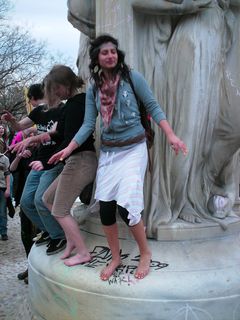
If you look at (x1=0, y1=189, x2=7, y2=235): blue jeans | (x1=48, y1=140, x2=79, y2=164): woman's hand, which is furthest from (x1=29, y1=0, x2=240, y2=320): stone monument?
(x1=0, y1=189, x2=7, y2=235): blue jeans

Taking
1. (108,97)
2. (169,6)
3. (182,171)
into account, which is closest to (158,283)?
(182,171)

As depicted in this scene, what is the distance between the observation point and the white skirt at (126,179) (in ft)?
11.1

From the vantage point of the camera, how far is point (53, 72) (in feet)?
13.2

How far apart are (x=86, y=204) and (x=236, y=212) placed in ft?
4.27

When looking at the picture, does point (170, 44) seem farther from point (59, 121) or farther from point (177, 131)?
point (59, 121)

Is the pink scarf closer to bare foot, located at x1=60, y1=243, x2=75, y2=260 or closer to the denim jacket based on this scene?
the denim jacket

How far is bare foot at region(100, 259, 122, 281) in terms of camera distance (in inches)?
139

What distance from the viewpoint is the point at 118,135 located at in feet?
11.6

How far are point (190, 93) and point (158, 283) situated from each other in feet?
4.71

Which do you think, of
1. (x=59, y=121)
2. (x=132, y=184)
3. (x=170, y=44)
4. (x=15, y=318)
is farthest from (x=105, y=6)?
(x=15, y=318)

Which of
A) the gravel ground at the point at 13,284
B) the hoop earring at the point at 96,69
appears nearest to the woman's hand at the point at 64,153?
the hoop earring at the point at 96,69

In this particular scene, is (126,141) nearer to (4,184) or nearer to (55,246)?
(55,246)

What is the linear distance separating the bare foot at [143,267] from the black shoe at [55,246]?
0.81m

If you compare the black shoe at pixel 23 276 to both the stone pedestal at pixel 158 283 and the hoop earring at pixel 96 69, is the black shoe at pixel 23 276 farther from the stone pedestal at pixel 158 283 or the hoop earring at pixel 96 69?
the hoop earring at pixel 96 69
